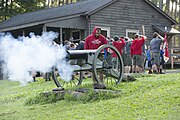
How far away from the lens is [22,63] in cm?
1089

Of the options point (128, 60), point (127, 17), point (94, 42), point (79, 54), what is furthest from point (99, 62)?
point (127, 17)

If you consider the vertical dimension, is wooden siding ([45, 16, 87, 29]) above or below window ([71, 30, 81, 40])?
above

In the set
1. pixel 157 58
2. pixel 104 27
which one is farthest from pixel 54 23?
pixel 157 58

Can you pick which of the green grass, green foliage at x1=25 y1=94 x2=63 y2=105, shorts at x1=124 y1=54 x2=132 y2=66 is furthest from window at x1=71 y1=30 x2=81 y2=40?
green foliage at x1=25 y1=94 x2=63 y2=105

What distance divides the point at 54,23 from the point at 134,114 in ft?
Answer: 47.6

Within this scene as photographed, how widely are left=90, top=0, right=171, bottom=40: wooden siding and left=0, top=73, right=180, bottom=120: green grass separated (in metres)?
13.3

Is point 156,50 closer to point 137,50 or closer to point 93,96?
point 137,50

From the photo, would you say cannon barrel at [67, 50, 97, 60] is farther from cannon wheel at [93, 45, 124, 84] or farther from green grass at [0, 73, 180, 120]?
green grass at [0, 73, 180, 120]

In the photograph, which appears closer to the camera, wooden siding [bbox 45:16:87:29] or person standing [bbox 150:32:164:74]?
person standing [bbox 150:32:164:74]

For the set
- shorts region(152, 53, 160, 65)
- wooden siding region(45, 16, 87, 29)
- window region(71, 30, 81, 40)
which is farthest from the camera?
window region(71, 30, 81, 40)

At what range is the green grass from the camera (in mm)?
7742

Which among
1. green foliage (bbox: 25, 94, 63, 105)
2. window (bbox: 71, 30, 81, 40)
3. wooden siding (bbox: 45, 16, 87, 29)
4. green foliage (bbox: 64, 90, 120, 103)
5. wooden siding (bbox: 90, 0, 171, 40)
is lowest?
green foliage (bbox: 25, 94, 63, 105)

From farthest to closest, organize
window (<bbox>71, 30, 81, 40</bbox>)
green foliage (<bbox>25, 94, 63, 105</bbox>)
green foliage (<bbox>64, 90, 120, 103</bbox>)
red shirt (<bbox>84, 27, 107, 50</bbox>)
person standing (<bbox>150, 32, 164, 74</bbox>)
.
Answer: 1. window (<bbox>71, 30, 81, 40</bbox>)
2. person standing (<bbox>150, 32, 164, 74</bbox>)
3. red shirt (<bbox>84, 27, 107, 50</bbox>)
4. green foliage (<bbox>25, 94, 63, 105</bbox>)
5. green foliage (<bbox>64, 90, 120, 103</bbox>)

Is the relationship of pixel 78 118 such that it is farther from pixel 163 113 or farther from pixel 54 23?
pixel 54 23
